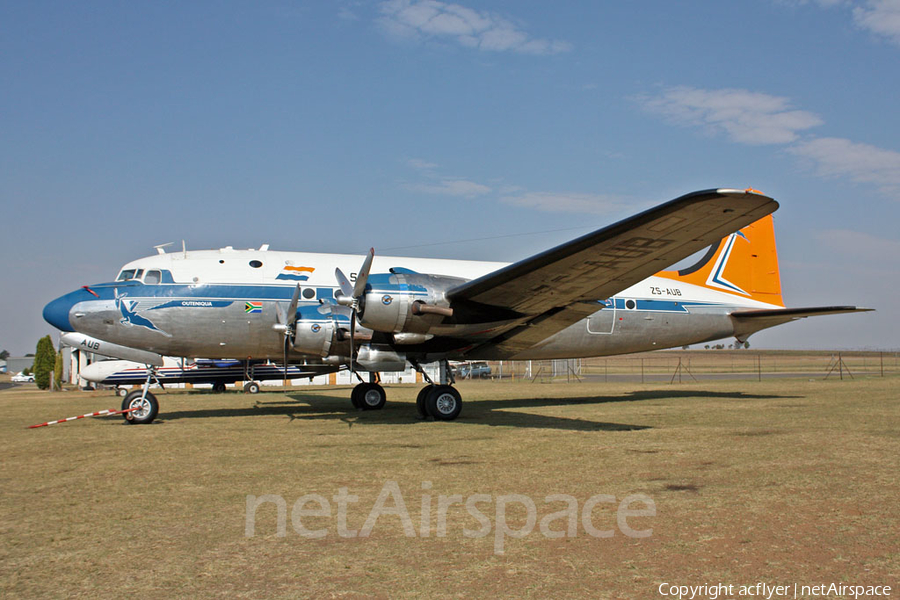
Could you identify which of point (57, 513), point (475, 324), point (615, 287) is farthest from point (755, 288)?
point (57, 513)

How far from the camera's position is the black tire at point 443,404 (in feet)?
41.3

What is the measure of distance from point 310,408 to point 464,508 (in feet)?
39.9

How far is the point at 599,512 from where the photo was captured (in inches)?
205

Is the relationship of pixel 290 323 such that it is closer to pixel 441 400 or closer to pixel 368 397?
pixel 441 400

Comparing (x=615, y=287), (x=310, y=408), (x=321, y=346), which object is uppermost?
(x=615, y=287)

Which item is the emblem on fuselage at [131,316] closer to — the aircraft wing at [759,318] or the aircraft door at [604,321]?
the aircraft door at [604,321]

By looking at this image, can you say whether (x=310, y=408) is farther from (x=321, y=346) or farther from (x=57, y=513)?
(x=57, y=513)

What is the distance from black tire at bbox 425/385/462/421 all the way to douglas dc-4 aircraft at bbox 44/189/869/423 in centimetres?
2

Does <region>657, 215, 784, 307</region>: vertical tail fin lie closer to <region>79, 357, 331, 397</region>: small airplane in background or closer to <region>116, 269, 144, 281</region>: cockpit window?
<region>116, 269, 144, 281</region>: cockpit window

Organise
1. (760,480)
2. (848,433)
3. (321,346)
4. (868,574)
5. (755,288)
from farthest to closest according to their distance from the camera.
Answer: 1. (755,288)
2. (321,346)
3. (848,433)
4. (760,480)
5. (868,574)
